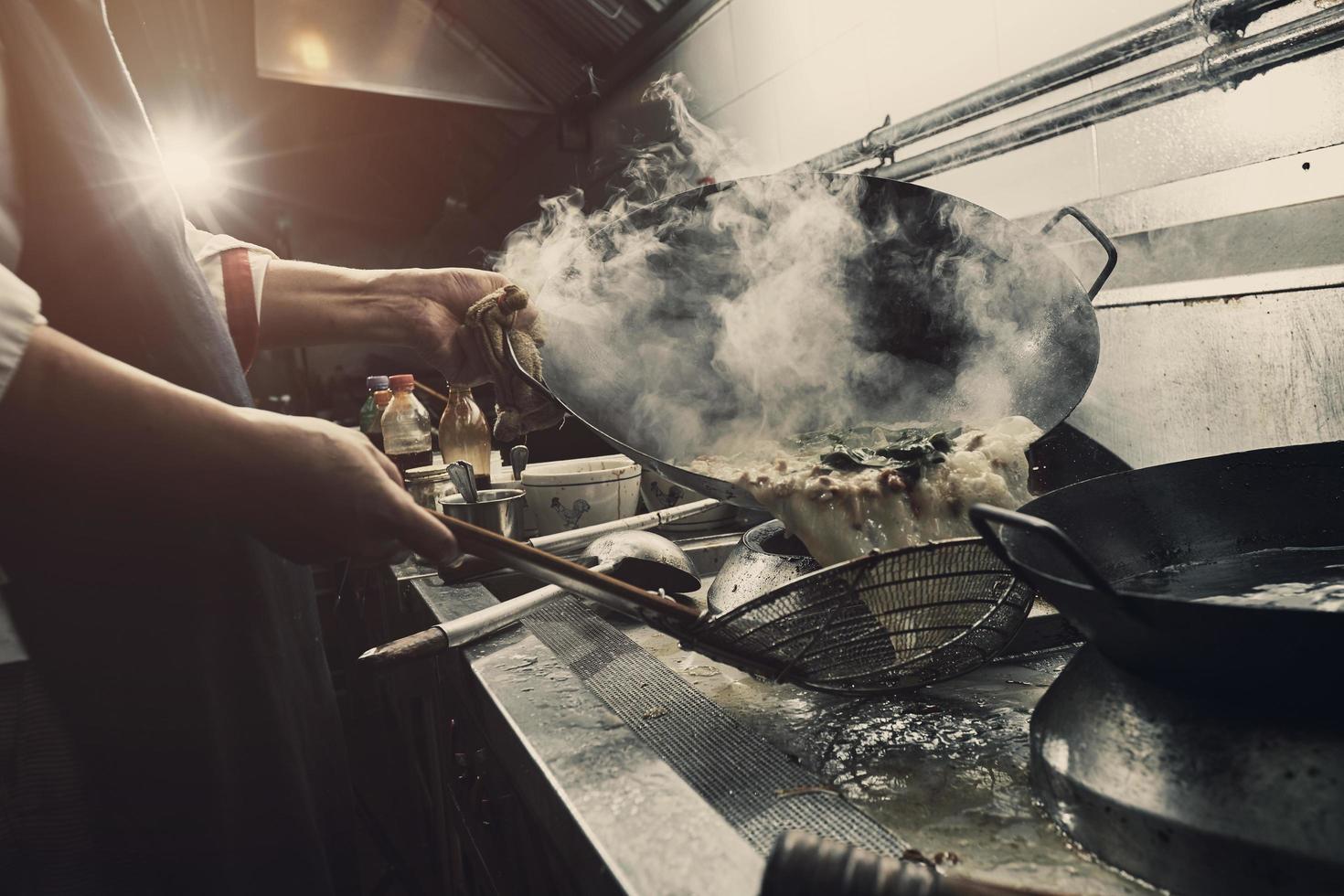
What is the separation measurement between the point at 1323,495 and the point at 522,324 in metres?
1.26

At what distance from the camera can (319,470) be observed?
0.90 metres

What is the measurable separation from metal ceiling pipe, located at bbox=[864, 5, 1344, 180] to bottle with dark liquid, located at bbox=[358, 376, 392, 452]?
214 cm

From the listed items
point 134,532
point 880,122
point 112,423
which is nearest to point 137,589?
point 134,532

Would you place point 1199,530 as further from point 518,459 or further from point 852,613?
point 518,459

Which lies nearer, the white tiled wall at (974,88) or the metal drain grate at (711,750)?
the metal drain grate at (711,750)

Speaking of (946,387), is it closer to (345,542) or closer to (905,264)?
(905,264)

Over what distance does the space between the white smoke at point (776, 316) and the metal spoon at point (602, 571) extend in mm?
214

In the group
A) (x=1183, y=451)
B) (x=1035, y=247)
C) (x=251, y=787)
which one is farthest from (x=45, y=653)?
→ (x=1183, y=451)

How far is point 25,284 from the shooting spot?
0.83 meters

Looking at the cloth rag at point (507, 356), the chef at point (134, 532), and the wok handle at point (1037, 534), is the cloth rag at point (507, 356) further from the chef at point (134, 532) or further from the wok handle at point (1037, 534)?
the wok handle at point (1037, 534)

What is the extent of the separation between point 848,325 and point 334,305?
113cm

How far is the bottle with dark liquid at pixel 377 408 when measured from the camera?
10.1 feet

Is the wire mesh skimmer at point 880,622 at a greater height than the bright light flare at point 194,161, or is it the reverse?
the bright light flare at point 194,161


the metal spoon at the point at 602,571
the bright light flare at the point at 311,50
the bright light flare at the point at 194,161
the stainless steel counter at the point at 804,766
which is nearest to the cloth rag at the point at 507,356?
the metal spoon at the point at 602,571
